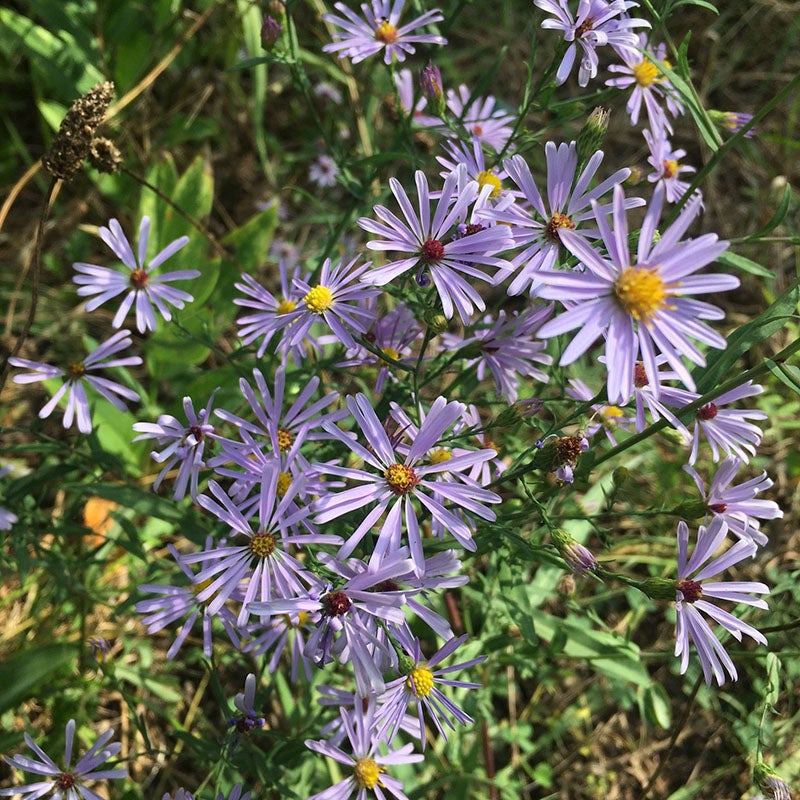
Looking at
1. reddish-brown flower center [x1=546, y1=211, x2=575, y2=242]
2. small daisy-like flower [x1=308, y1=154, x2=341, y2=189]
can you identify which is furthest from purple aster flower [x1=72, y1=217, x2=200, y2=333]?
small daisy-like flower [x1=308, y1=154, x2=341, y2=189]

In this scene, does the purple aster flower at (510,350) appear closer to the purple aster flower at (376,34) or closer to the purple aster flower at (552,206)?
the purple aster flower at (552,206)

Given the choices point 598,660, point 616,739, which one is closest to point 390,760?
point 598,660

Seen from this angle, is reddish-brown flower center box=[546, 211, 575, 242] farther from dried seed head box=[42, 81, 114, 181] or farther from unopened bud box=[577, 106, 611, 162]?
dried seed head box=[42, 81, 114, 181]

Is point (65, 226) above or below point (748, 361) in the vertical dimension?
below

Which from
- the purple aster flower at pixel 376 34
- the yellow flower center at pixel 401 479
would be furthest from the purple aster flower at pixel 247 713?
the purple aster flower at pixel 376 34

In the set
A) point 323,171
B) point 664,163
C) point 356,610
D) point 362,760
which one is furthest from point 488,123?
point 362,760

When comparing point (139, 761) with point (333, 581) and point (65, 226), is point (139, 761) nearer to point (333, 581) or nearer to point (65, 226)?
point (333, 581)
